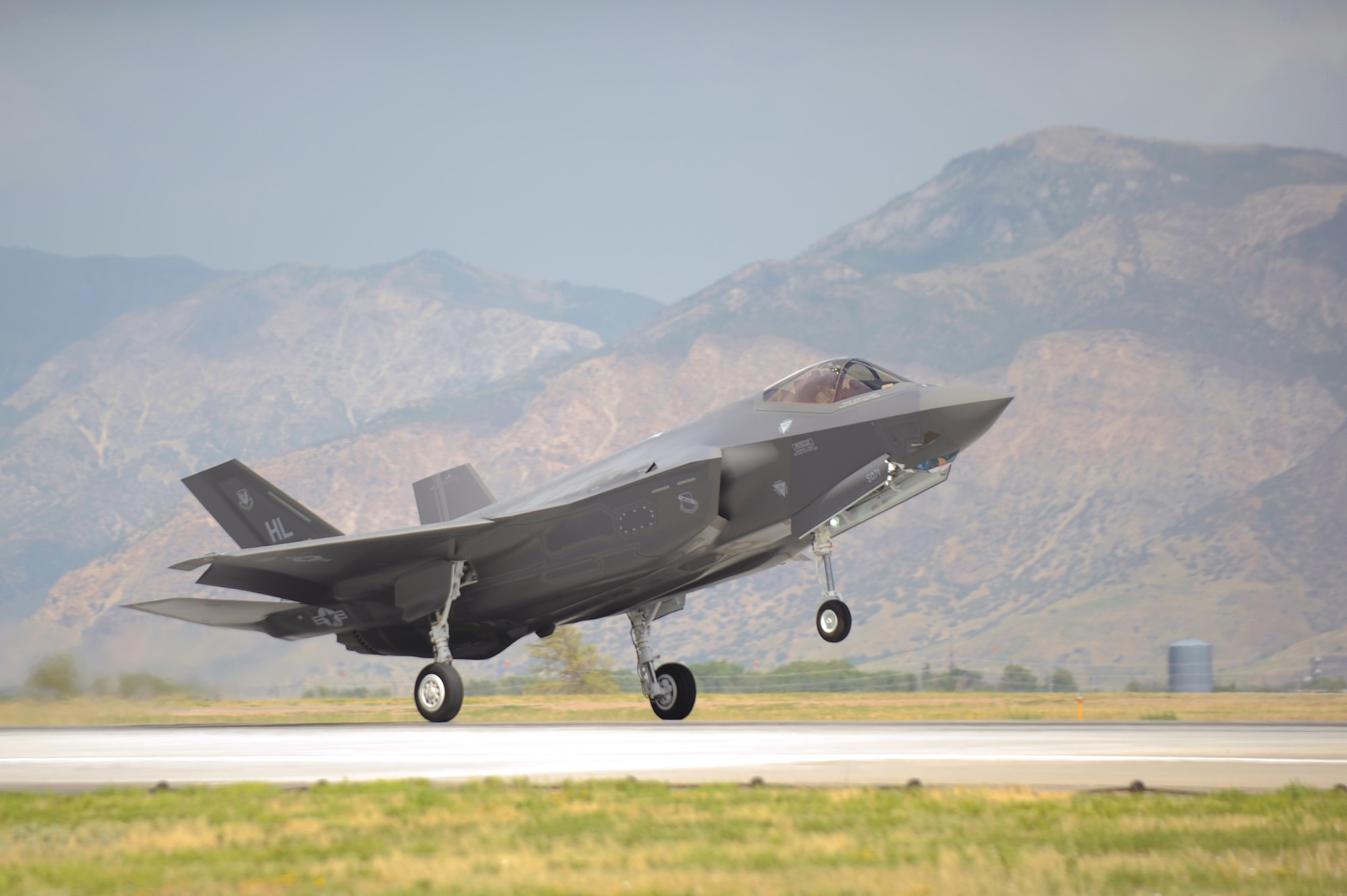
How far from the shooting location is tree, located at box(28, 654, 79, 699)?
26000 mm

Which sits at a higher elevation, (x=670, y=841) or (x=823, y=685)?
(x=670, y=841)

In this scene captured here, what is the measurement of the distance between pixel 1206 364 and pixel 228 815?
134971 mm

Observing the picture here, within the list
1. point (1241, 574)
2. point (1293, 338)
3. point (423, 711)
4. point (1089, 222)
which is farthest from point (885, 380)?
point (1089, 222)

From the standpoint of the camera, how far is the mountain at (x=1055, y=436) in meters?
104

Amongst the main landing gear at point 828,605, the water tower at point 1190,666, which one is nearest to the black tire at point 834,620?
the main landing gear at point 828,605

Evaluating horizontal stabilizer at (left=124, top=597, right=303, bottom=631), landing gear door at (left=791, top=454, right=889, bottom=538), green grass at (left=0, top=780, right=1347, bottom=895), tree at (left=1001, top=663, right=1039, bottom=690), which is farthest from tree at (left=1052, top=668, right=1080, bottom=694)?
green grass at (left=0, top=780, right=1347, bottom=895)

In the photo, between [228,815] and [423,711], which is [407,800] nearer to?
[228,815]

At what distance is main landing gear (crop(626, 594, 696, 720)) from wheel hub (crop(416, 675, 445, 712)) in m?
3.11

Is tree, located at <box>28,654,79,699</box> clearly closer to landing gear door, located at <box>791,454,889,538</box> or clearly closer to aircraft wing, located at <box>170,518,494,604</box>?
aircraft wing, located at <box>170,518,494,604</box>

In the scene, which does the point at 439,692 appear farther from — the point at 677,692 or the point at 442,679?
the point at 677,692

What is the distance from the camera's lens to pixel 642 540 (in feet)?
61.0

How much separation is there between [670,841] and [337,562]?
13.7m

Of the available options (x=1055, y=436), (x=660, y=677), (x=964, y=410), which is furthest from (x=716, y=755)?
(x=1055, y=436)

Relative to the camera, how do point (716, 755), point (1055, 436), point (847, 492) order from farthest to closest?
point (1055, 436) → point (847, 492) → point (716, 755)
